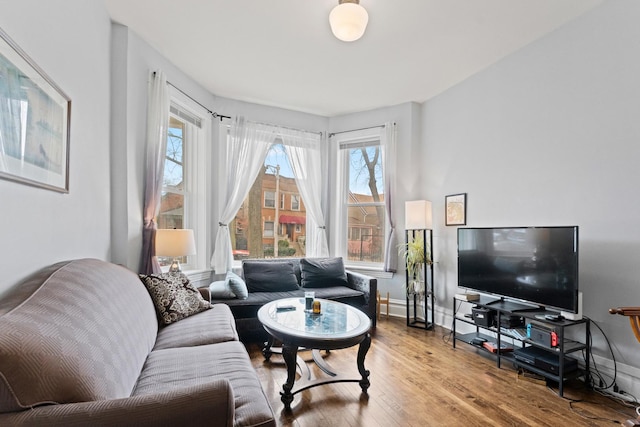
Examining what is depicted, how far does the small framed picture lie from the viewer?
374 cm

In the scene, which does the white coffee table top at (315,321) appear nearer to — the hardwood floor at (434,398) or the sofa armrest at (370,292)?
the hardwood floor at (434,398)

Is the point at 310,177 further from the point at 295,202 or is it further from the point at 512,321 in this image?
the point at 512,321

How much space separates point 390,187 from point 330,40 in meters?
2.11

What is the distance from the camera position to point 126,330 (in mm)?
1539

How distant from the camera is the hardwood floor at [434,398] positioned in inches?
79.3

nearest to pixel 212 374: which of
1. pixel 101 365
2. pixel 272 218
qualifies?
pixel 101 365

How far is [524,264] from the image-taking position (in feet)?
9.02

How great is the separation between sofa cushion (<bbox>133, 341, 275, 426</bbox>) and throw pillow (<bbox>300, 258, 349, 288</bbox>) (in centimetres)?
212

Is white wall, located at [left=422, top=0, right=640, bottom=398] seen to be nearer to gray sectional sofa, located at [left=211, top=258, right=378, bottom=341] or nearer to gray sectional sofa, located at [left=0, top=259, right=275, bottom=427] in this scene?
gray sectional sofa, located at [left=211, top=258, right=378, bottom=341]

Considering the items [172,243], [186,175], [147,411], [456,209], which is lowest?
[147,411]

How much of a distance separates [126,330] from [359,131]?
3.95 m

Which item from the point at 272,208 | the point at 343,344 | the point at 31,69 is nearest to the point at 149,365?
the point at 343,344

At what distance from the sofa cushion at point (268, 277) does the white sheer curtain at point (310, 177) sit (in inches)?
33.9

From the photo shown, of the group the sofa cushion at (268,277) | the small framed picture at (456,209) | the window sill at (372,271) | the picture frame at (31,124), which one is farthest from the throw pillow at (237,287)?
the small framed picture at (456,209)
